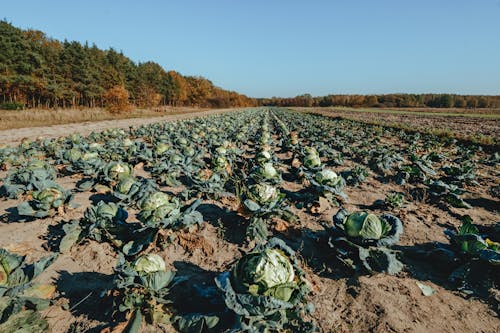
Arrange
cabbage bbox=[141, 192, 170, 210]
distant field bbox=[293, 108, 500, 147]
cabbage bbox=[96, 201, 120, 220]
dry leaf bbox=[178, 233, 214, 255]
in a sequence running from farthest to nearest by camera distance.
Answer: distant field bbox=[293, 108, 500, 147] < cabbage bbox=[141, 192, 170, 210] < dry leaf bbox=[178, 233, 214, 255] < cabbage bbox=[96, 201, 120, 220]

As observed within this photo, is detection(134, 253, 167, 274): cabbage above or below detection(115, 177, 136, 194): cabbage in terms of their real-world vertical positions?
below

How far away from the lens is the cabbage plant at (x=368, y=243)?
3.18 meters

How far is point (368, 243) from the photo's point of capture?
3.32 metres

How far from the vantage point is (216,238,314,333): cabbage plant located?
2.25 metres

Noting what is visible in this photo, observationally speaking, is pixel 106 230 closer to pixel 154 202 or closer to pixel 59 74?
pixel 154 202

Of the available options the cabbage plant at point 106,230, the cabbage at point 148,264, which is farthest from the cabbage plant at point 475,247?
the cabbage plant at point 106,230

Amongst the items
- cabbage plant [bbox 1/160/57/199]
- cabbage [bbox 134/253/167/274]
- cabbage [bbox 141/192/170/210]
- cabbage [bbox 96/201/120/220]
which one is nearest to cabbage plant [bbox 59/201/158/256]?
cabbage [bbox 96/201/120/220]

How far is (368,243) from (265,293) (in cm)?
165

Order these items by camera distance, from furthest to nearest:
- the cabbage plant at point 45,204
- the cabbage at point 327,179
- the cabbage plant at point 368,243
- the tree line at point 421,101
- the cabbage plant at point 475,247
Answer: the tree line at point 421,101, the cabbage at point 327,179, the cabbage plant at point 45,204, the cabbage plant at point 368,243, the cabbage plant at point 475,247

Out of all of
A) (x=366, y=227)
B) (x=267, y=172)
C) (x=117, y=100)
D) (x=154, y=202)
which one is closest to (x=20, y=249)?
(x=154, y=202)

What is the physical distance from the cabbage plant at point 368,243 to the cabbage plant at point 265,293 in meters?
0.94

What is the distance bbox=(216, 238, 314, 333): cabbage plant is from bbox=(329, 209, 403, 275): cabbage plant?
0.94 m

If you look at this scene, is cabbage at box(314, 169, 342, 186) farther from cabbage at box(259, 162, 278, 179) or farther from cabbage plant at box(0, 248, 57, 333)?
cabbage plant at box(0, 248, 57, 333)

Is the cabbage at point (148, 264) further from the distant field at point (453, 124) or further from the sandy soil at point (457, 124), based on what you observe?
the sandy soil at point (457, 124)
